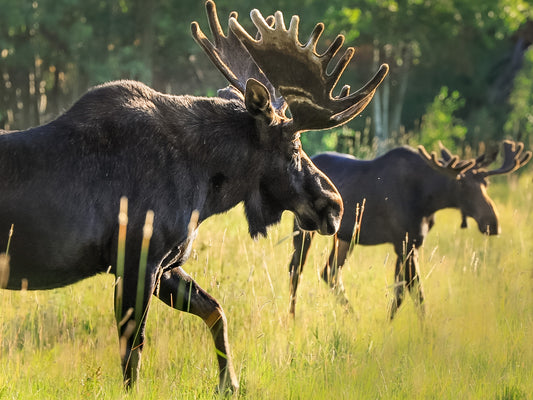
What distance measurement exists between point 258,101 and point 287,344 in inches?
63.5

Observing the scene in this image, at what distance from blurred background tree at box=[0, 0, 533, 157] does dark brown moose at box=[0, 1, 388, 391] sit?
13.5 meters

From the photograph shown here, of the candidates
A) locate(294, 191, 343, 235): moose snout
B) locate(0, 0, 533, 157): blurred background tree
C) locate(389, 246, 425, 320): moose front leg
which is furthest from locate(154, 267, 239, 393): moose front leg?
locate(0, 0, 533, 157): blurred background tree

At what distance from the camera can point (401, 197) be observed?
6.70m

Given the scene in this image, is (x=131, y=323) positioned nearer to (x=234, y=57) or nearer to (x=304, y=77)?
(x=304, y=77)

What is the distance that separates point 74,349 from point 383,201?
10.8 feet

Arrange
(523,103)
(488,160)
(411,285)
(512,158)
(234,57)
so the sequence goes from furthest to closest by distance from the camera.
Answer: (523,103), (512,158), (488,160), (411,285), (234,57)

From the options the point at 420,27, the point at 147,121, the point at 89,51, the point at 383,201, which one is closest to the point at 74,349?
the point at 147,121

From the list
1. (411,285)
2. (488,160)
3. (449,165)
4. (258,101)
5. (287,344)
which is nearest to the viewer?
(258,101)

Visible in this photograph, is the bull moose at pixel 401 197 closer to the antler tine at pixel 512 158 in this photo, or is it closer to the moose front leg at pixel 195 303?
the antler tine at pixel 512 158

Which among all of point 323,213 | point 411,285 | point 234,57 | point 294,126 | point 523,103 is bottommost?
point 411,285

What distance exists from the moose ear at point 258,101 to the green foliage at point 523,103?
14497 mm

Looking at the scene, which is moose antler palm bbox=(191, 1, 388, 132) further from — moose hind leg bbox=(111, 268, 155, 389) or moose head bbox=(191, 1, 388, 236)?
moose hind leg bbox=(111, 268, 155, 389)

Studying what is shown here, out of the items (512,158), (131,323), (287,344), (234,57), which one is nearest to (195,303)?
(131,323)

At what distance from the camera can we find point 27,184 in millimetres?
3703
